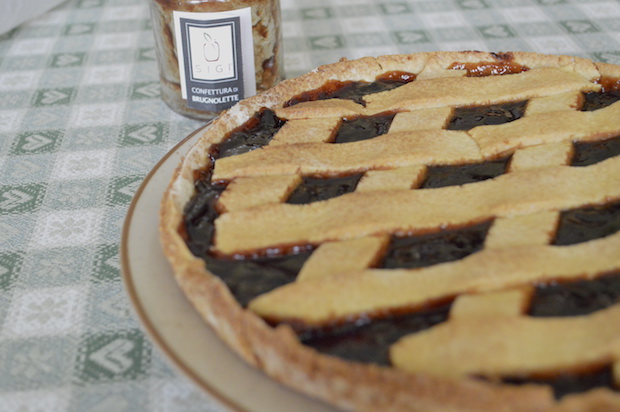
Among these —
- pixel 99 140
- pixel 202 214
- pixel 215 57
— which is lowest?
pixel 99 140

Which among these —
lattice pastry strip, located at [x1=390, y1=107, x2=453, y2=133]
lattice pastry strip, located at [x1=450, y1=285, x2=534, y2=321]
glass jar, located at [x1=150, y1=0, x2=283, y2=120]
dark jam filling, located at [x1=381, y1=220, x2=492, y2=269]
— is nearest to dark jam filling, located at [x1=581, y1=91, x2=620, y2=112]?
lattice pastry strip, located at [x1=390, y1=107, x2=453, y2=133]

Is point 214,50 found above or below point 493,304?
above

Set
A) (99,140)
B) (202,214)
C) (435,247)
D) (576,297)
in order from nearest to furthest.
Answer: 1. (576,297)
2. (435,247)
3. (202,214)
4. (99,140)

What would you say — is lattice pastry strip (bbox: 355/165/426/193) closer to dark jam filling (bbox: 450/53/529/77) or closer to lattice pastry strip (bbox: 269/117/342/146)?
lattice pastry strip (bbox: 269/117/342/146)

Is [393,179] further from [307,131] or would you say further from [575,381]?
[575,381]

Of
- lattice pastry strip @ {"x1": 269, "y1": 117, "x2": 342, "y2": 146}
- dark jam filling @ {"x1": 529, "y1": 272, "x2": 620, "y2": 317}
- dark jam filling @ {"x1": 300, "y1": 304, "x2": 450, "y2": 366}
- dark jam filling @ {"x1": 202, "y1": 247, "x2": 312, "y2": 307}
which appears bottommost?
dark jam filling @ {"x1": 300, "y1": 304, "x2": 450, "y2": 366}

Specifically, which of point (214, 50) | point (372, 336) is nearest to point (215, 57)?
point (214, 50)

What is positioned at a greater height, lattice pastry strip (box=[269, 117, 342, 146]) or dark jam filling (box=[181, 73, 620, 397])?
lattice pastry strip (box=[269, 117, 342, 146])
